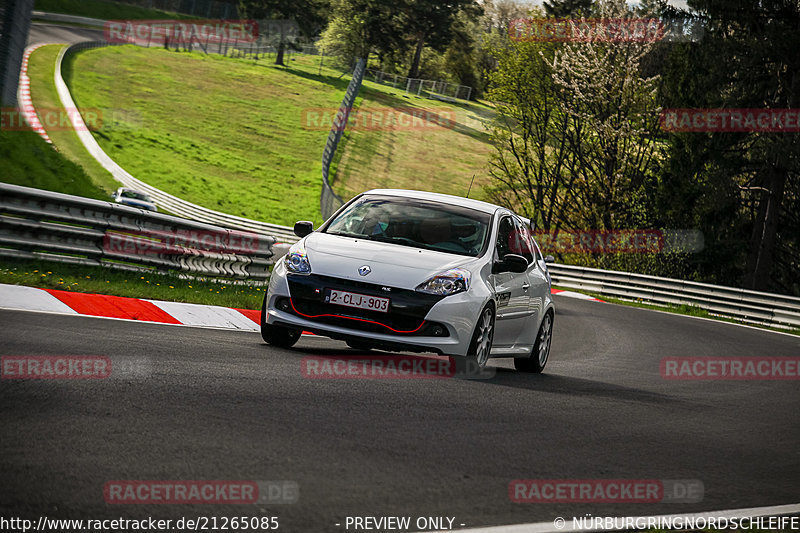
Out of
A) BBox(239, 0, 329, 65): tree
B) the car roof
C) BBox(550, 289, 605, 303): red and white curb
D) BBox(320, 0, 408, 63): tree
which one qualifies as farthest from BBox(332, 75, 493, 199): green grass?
the car roof

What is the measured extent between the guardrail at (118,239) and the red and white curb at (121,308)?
3.90 feet

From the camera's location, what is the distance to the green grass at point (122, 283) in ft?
35.0

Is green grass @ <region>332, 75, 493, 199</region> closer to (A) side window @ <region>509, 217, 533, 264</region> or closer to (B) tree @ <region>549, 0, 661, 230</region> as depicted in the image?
(B) tree @ <region>549, 0, 661, 230</region>

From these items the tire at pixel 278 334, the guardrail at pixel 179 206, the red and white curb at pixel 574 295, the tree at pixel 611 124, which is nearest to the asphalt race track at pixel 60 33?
the guardrail at pixel 179 206

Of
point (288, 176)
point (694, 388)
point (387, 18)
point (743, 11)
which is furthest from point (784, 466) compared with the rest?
point (387, 18)

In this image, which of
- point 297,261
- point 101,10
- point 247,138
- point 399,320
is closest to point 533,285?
point 399,320

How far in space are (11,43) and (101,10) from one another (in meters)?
74.2

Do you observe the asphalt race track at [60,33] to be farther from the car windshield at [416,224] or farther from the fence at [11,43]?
the car windshield at [416,224]

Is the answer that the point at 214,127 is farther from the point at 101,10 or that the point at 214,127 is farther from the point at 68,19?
the point at 101,10

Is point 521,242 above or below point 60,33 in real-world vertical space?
above

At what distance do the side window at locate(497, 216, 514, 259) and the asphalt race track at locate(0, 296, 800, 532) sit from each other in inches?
48.0

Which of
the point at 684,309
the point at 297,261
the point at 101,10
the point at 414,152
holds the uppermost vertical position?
the point at 101,10

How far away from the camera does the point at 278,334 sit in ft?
28.5

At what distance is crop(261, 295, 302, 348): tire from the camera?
860cm
